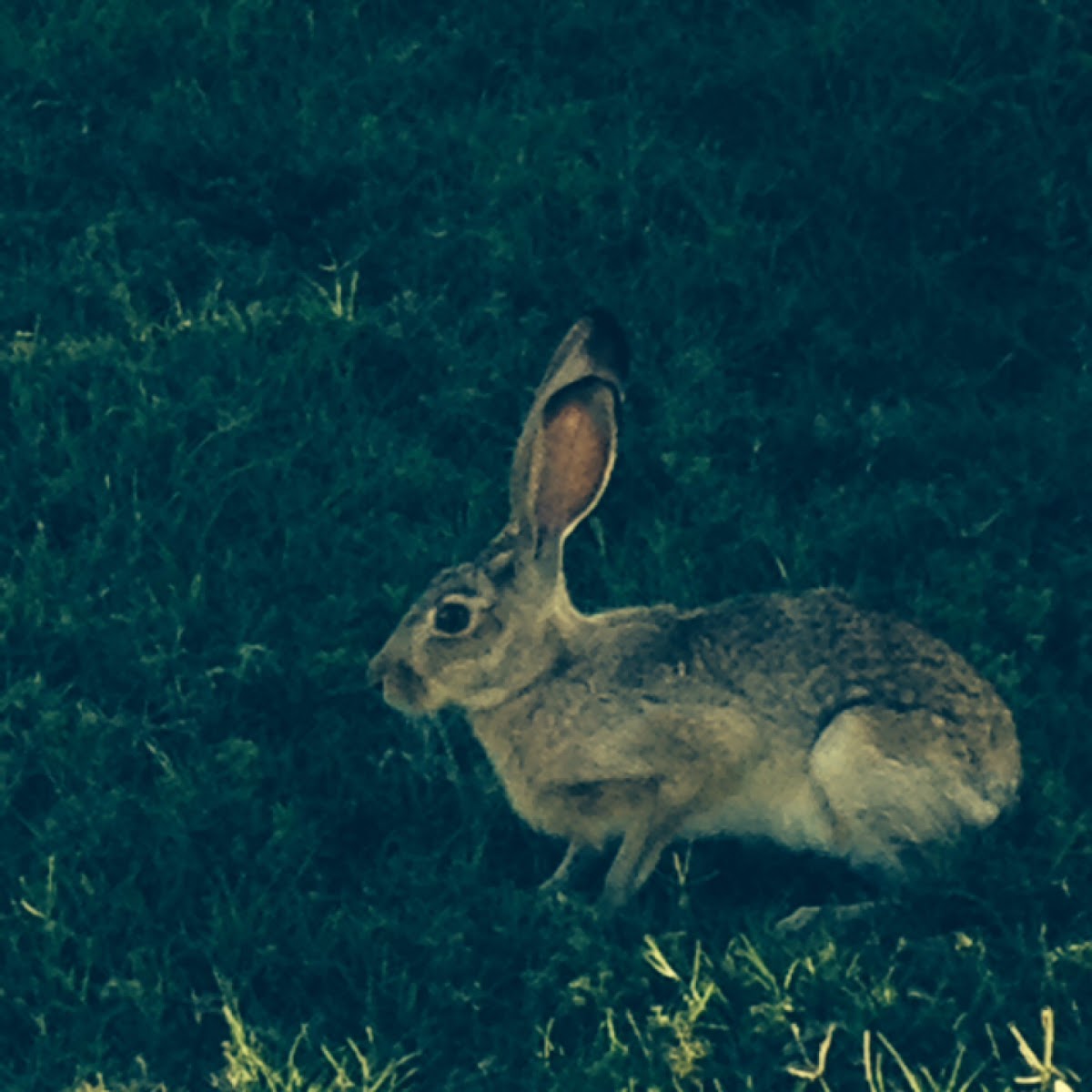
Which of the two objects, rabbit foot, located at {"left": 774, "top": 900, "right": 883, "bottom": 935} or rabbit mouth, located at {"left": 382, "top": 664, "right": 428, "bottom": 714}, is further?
rabbit mouth, located at {"left": 382, "top": 664, "right": 428, "bottom": 714}

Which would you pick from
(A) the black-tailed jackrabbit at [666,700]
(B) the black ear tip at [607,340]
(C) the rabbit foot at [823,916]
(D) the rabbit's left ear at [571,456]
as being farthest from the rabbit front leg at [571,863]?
(B) the black ear tip at [607,340]

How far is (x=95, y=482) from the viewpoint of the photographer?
5527 millimetres

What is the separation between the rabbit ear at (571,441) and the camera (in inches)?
185

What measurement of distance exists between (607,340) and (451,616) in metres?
0.70

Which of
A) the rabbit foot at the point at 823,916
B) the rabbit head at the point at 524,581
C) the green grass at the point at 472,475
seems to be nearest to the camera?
the green grass at the point at 472,475

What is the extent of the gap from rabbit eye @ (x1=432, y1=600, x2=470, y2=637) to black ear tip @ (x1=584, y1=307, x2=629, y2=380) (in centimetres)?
63

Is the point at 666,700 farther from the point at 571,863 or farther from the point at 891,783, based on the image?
the point at 891,783

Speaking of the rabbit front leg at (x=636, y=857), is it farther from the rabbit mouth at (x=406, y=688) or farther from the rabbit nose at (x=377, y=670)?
the rabbit nose at (x=377, y=670)

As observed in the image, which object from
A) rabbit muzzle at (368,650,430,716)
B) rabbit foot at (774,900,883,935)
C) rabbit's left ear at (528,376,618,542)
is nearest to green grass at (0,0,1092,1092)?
rabbit foot at (774,900,883,935)

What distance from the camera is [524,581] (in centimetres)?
473

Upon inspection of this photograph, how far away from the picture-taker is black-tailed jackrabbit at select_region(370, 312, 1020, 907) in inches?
178

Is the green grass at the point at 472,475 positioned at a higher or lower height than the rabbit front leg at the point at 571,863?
higher

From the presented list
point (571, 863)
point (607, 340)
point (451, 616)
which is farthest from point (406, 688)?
point (607, 340)

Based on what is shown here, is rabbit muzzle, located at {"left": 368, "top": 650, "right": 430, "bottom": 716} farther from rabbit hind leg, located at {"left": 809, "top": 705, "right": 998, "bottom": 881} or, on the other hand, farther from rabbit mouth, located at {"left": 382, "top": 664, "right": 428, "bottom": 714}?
rabbit hind leg, located at {"left": 809, "top": 705, "right": 998, "bottom": 881}
